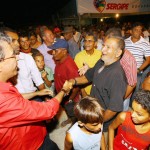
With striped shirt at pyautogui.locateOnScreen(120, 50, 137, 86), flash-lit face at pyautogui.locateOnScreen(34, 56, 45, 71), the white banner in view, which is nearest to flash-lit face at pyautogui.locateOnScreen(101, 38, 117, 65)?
striped shirt at pyautogui.locateOnScreen(120, 50, 137, 86)

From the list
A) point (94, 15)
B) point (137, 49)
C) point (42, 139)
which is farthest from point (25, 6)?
point (42, 139)

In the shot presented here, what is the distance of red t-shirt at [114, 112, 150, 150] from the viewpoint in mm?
2131

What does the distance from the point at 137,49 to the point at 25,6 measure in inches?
1045

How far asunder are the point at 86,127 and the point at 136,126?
62cm

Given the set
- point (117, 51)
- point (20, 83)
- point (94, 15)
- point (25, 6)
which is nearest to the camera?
point (117, 51)

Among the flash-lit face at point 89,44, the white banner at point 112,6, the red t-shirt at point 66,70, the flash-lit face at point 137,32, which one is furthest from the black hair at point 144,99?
the white banner at point 112,6

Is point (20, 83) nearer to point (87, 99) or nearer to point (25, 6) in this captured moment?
point (87, 99)

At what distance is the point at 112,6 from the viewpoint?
1027cm

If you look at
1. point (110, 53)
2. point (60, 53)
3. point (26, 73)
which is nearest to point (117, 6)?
point (60, 53)

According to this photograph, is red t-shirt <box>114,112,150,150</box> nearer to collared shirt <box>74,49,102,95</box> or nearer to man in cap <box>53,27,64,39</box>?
collared shirt <box>74,49,102,95</box>

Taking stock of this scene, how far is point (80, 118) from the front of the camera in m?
2.05

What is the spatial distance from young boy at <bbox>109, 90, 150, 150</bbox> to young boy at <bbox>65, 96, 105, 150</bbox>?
308 millimetres

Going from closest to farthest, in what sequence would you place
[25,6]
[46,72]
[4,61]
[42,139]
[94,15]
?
[4,61], [42,139], [46,72], [94,15], [25,6]

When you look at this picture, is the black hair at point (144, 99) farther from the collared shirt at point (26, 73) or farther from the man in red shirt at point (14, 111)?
the collared shirt at point (26, 73)
